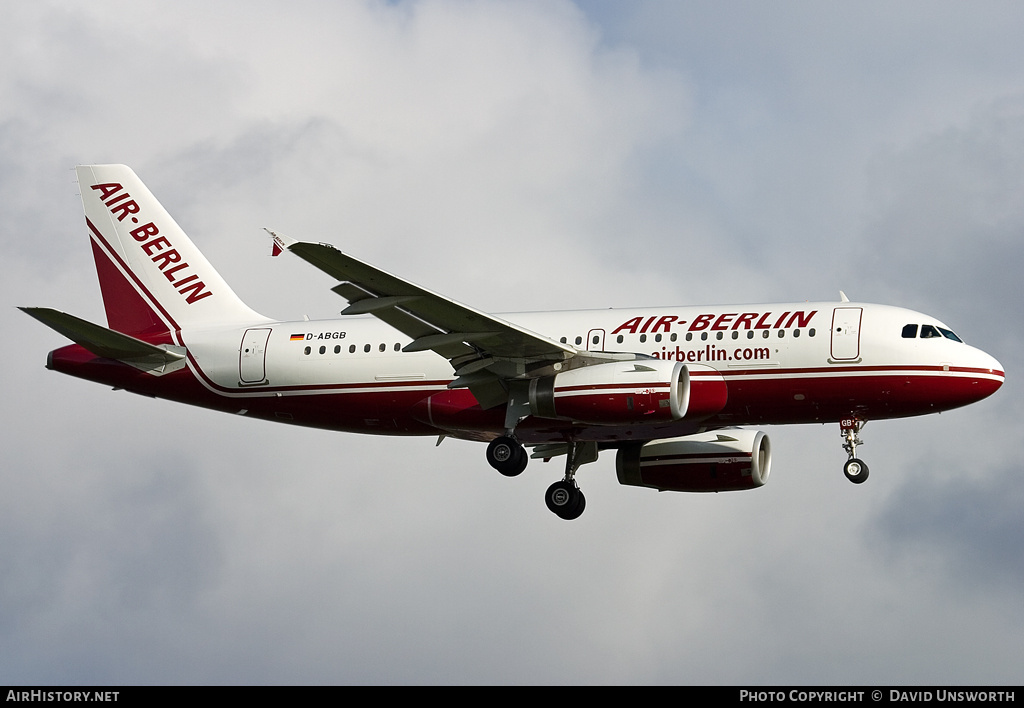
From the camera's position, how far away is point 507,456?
44.7 meters

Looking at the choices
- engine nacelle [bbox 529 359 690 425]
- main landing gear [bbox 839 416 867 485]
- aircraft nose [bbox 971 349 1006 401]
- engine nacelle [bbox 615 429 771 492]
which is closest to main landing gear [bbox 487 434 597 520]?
engine nacelle [bbox 615 429 771 492]

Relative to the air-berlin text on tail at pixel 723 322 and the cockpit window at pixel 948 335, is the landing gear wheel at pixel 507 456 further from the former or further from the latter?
the cockpit window at pixel 948 335

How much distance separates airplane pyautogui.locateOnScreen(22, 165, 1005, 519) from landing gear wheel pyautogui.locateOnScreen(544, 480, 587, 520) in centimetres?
6

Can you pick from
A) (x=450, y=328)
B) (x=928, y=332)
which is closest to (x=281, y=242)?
(x=450, y=328)

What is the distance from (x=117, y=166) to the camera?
54.1m

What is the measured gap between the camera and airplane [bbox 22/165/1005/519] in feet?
141

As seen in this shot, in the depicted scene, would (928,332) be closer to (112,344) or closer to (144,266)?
(112,344)

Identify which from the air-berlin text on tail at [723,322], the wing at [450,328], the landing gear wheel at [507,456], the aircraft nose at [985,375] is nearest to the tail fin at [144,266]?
the wing at [450,328]

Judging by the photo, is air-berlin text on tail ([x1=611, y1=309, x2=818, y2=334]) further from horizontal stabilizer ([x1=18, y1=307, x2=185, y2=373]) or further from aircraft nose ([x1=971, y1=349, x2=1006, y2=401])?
horizontal stabilizer ([x1=18, y1=307, x2=185, y2=373])

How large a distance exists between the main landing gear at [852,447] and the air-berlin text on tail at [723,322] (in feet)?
9.90

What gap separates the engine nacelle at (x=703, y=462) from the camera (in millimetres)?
49406

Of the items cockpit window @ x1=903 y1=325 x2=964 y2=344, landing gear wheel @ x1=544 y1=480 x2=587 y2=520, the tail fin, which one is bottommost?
landing gear wheel @ x1=544 y1=480 x2=587 y2=520
